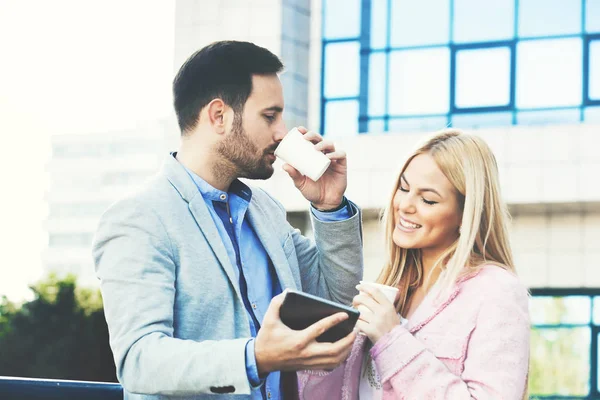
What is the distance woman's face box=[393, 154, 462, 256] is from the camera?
3.15 meters

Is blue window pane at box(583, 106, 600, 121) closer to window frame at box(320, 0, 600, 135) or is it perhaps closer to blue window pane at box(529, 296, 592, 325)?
window frame at box(320, 0, 600, 135)

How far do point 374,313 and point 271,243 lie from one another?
45 cm

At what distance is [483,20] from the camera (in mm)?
12609

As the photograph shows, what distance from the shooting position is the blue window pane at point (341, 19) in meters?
13.1

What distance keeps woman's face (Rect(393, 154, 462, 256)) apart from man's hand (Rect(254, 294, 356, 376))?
748 mm

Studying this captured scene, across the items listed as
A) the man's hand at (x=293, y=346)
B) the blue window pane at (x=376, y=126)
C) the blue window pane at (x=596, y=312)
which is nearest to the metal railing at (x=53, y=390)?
the man's hand at (x=293, y=346)

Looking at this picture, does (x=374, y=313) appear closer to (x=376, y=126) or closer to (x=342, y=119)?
(x=376, y=126)

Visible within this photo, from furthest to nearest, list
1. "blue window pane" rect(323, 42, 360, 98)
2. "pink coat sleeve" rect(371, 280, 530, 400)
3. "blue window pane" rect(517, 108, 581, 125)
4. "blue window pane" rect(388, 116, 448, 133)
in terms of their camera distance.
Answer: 1. "blue window pane" rect(323, 42, 360, 98)
2. "blue window pane" rect(388, 116, 448, 133)
3. "blue window pane" rect(517, 108, 581, 125)
4. "pink coat sleeve" rect(371, 280, 530, 400)

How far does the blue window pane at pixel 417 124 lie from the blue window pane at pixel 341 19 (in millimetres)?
1309

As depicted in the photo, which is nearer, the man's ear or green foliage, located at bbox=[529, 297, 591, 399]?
the man's ear

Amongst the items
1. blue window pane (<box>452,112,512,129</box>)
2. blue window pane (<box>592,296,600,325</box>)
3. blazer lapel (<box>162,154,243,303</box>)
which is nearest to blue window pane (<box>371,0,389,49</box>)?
blue window pane (<box>452,112,512,129</box>)

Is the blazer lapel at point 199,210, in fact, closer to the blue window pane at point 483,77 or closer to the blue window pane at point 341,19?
the blue window pane at point 483,77

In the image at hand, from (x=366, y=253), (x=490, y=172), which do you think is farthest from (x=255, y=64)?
(x=366, y=253)

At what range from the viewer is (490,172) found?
10.4ft
